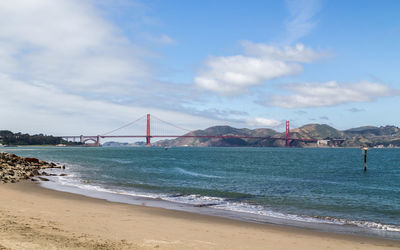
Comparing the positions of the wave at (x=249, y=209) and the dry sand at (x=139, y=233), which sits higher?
the dry sand at (x=139, y=233)

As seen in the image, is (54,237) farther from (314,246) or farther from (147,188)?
(147,188)

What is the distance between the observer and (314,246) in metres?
9.53

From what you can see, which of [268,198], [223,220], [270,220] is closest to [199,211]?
[223,220]

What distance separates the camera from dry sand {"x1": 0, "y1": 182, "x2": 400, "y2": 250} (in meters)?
8.09

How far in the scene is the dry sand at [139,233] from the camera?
8.09 metres

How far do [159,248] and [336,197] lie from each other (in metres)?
16.8

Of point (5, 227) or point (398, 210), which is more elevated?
point (5, 227)

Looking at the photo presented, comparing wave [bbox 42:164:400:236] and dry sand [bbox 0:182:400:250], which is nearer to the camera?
dry sand [bbox 0:182:400:250]

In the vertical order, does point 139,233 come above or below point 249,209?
above

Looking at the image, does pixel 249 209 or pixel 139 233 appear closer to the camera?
pixel 139 233

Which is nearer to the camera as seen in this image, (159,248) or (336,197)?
(159,248)

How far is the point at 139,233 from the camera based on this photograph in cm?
967

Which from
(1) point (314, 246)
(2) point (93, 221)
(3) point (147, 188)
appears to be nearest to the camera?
(1) point (314, 246)

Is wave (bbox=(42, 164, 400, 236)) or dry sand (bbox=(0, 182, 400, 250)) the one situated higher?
dry sand (bbox=(0, 182, 400, 250))
